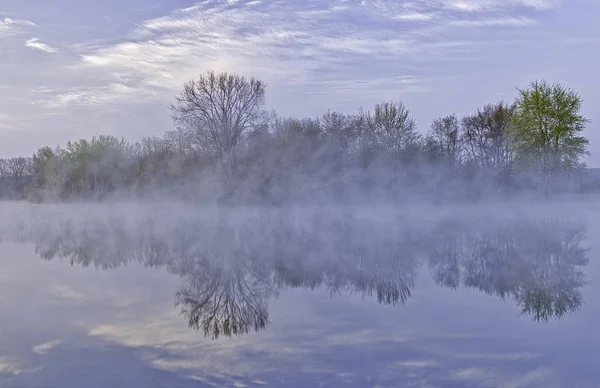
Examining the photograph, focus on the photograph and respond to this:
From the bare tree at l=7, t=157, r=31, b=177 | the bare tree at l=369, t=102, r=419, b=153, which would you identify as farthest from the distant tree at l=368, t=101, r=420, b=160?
the bare tree at l=7, t=157, r=31, b=177

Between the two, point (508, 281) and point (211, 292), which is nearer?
point (211, 292)

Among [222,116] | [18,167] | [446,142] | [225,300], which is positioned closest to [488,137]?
[446,142]

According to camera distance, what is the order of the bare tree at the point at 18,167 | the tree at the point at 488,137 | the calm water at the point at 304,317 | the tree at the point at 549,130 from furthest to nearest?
the bare tree at the point at 18,167 < the tree at the point at 488,137 < the tree at the point at 549,130 < the calm water at the point at 304,317

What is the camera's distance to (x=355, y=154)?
144 ft

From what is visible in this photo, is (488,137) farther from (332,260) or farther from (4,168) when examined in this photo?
(4,168)

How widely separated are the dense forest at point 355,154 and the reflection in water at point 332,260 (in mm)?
15946

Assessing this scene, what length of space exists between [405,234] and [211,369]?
1324 centimetres

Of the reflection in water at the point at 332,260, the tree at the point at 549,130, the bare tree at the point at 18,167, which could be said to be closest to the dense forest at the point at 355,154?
the tree at the point at 549,130

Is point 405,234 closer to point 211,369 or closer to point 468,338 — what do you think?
point 468,338

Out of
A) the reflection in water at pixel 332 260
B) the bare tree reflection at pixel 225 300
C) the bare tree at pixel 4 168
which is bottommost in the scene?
the bare tree reflection at pixel 225 300

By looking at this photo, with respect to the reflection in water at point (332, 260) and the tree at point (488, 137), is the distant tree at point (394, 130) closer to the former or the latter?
the tree at point (488, 137)

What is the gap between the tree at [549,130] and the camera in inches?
1296

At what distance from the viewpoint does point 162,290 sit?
29.0ft

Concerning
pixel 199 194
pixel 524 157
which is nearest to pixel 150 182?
pixel 199 194
